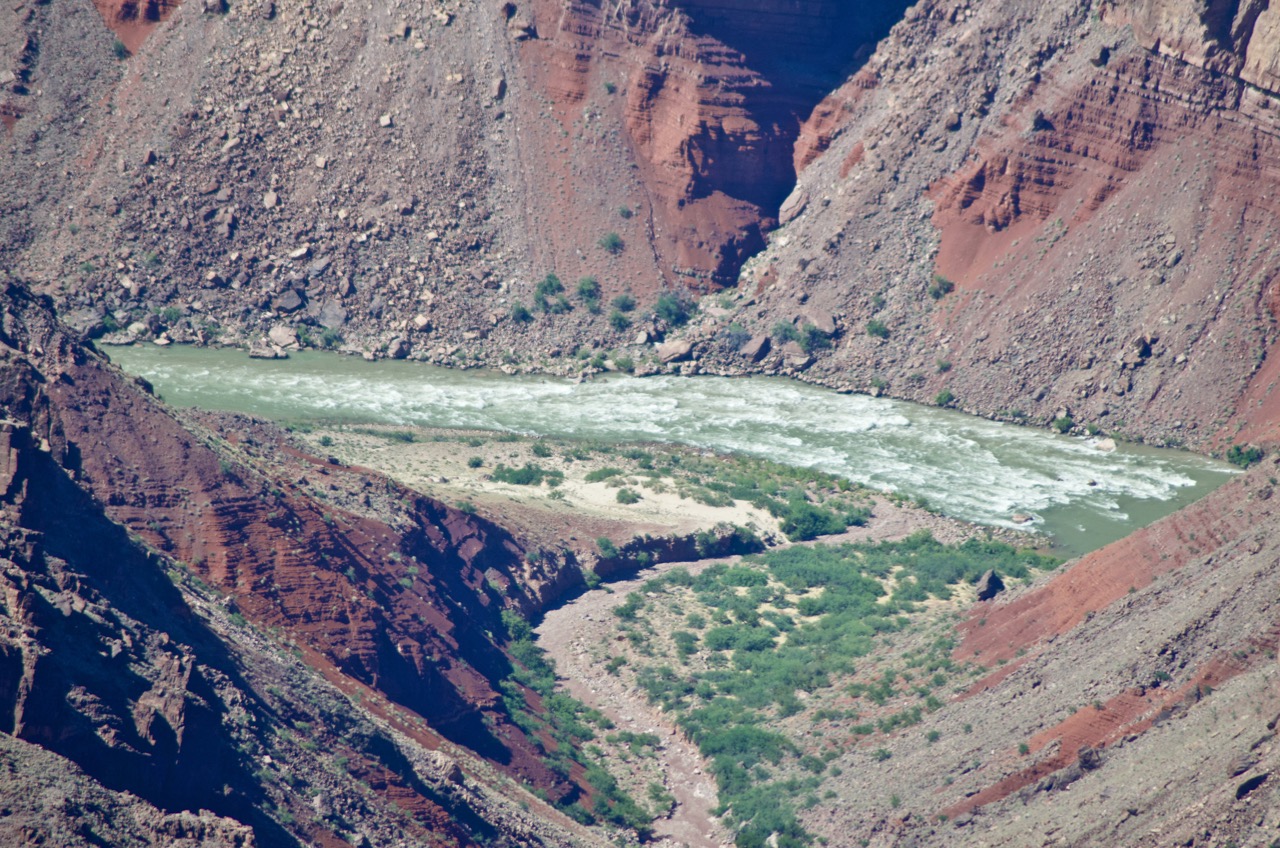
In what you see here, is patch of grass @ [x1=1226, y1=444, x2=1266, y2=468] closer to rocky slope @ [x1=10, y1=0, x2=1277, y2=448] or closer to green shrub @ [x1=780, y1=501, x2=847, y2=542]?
rocky slope @ [x1=10, y1=0, x2=1277, y2=448]

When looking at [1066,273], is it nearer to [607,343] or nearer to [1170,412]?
[1170,412]

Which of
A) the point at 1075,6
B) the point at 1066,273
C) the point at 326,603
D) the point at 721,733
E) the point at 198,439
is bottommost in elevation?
the point at 721,733

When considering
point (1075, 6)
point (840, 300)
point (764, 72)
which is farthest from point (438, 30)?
point (1075, 6)

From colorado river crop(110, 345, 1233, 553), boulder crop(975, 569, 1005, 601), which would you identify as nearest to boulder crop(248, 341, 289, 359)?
colorado river crop(110, 345, 1233, 553)

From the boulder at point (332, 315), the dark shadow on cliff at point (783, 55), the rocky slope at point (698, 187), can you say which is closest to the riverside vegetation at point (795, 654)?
the rocky slope at point (698, 187)

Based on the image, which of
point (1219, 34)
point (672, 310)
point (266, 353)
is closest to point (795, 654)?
point (672, 310)

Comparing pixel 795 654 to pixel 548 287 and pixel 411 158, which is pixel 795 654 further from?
pixel 411 158

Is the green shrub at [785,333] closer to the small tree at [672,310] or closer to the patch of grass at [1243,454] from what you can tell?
the small tree at [672,310]
